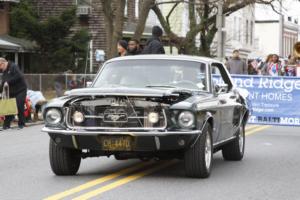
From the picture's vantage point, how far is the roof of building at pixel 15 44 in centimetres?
3901

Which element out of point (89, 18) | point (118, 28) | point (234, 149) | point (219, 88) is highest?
point (89, 18)

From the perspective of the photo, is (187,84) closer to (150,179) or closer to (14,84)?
(150,179)

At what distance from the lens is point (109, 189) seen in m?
9.31

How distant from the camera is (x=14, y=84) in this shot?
2017cm

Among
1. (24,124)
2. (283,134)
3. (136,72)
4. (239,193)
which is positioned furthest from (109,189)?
(24,124)

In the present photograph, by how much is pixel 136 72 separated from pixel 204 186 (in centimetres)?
211

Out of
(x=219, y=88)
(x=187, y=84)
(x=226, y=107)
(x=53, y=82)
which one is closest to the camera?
(x=187, y=84)

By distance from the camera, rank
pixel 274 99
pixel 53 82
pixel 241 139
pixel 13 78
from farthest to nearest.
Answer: pixel 53 82
pixel 13 78
pixel 274 99
pixel 241 139

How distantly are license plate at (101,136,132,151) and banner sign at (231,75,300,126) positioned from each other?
911cm

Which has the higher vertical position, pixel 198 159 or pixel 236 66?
pixel 236 66

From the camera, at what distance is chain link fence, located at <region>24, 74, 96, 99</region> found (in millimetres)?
29625

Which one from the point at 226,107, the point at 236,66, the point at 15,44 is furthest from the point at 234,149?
the point at 15,44

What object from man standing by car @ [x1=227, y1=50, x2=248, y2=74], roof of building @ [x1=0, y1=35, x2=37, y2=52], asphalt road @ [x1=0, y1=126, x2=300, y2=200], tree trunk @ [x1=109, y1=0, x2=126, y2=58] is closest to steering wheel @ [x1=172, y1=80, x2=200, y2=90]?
asphalt road @ [x1=0, y1=126, x2=300, y2=200]

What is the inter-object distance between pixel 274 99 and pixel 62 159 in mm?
9187
